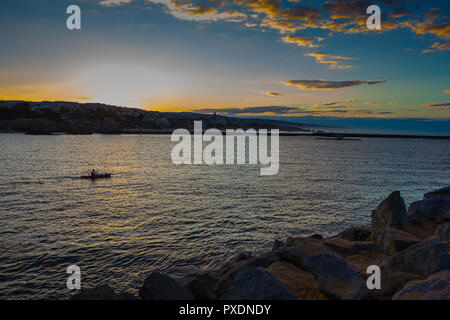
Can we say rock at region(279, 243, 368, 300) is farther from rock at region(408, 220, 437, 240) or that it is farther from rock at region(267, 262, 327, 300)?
rock at region(408, 220, 437, 240)

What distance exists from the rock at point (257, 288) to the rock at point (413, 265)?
12.6 ft

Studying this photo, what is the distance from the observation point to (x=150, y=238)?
2052cm

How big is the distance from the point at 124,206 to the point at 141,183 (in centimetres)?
1326

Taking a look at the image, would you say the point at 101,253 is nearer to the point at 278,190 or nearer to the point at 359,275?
the point at 359,275

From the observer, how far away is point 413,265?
970cm

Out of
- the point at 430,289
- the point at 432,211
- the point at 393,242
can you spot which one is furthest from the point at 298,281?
the point at 432,211

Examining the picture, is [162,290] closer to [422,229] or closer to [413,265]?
[413,265]

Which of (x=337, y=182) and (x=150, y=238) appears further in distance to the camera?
(x=337, y=182)

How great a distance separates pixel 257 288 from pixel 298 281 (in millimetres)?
3020

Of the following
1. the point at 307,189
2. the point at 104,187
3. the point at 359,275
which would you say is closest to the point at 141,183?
the point at 104,187

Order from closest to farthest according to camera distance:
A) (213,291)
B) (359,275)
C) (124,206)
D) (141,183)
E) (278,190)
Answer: (359,275), (213,291), (124,206), (278,190), (141,183)

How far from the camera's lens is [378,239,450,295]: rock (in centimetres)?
919

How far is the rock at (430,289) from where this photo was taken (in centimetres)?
729
